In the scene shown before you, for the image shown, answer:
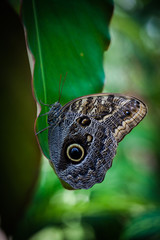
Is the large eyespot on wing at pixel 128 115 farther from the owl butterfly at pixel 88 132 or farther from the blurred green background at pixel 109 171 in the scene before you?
the blurred green background at pixel 109 171

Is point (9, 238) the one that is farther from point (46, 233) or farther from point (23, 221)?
point (46, 233)

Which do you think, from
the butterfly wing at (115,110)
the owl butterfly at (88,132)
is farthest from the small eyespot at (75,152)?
the butterfly wing at (115,110)

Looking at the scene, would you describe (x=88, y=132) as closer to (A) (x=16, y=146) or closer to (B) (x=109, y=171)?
(A) (x=16, y=146)

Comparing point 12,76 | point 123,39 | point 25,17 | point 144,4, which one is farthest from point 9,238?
point 144,4

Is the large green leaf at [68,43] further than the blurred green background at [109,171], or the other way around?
the blurred green background at [109,171]

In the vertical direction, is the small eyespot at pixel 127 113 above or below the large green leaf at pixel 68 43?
below

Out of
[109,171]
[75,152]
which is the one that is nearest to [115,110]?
[75,152]

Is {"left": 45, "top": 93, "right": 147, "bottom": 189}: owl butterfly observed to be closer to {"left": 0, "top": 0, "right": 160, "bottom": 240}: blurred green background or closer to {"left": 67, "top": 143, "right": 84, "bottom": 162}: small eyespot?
{"left": 67, "top": 143, "right": 84, "bottom": 162}: small eyespot
